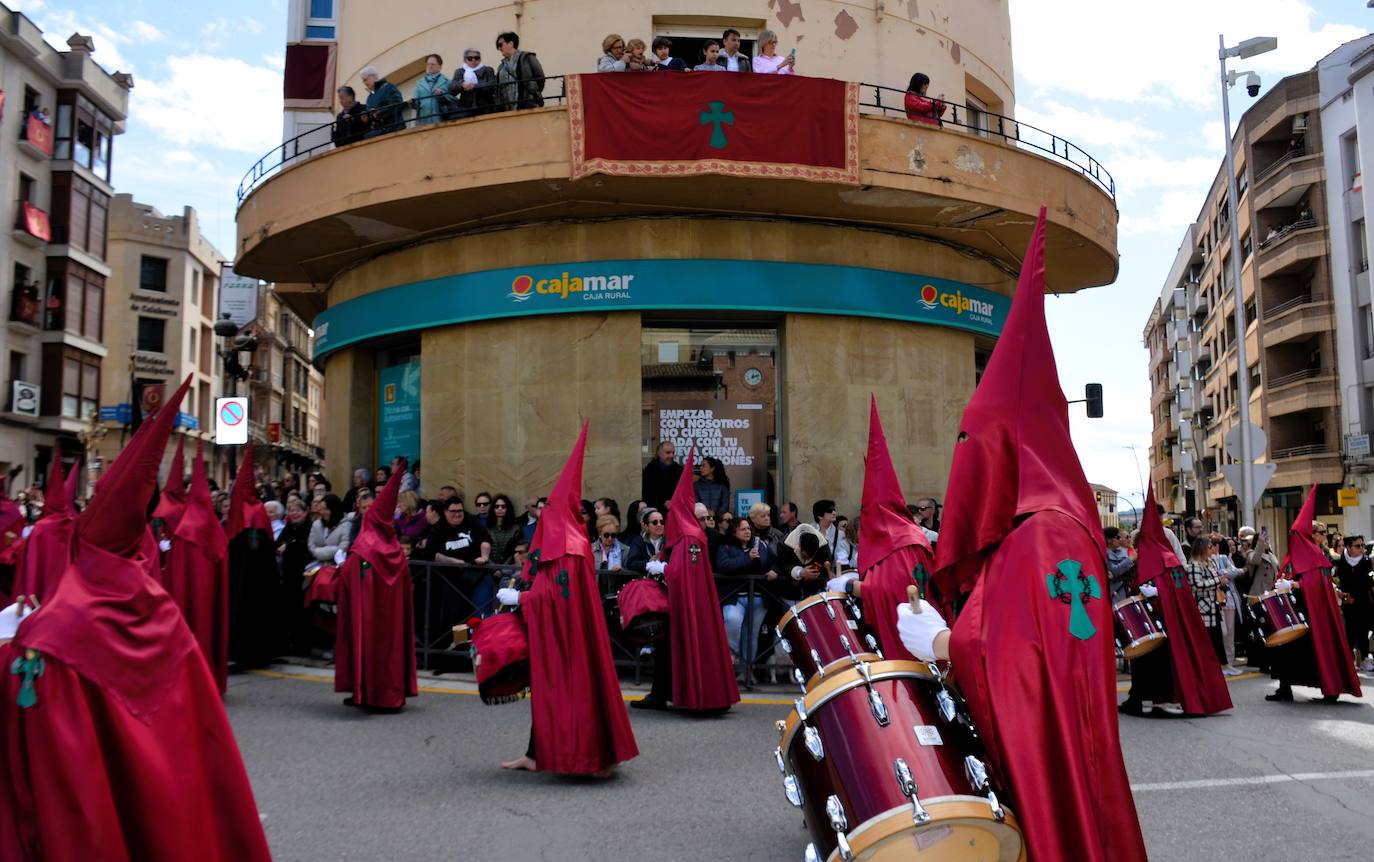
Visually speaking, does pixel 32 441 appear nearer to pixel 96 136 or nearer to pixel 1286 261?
pixel 96 136

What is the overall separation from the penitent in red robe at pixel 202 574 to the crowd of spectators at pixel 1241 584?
9.52 meters

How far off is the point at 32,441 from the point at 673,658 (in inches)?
1472

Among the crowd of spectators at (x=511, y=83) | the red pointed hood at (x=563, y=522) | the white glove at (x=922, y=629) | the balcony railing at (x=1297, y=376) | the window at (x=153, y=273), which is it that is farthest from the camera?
the window at (x=153, y=273)

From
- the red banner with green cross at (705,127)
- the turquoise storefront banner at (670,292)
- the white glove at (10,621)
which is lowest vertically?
the white glove at (10,621)

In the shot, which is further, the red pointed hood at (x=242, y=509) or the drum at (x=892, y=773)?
the red pointed hood at (x=242, y=509)

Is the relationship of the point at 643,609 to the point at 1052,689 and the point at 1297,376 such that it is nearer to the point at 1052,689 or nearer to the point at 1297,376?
the point at 1052,689

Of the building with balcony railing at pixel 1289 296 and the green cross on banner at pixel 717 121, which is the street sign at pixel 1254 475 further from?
the green cross on banner at pixel 717 121

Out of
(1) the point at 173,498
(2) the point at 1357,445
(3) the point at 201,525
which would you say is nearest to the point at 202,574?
(3) the point at 201,525

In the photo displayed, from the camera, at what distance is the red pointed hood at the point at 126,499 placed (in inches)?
147

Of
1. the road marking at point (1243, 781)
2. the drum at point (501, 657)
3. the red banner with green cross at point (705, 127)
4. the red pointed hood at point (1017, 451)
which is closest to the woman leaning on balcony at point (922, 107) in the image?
the red banner with green cross at point (705, 127)

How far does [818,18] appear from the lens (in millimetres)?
16859

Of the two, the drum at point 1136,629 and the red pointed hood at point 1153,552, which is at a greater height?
the red pointed hood at point 1153,552

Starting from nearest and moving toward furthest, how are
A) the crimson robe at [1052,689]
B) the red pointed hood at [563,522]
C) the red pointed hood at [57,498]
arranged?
1. the crimson robe at [1052,689]
2. the red pointed hood at [563,522]
3. the red pointed hood at [57,498]

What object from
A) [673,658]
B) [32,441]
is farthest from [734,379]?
[32,441]
